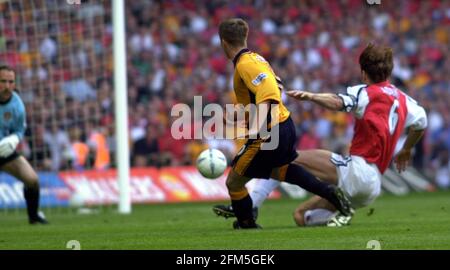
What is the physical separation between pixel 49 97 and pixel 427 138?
9.37 meters

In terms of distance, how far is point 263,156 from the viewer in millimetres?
10344

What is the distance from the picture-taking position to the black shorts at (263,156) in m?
10.3

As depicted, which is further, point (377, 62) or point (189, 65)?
point (189, 65)

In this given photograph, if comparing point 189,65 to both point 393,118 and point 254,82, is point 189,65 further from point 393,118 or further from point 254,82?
point 254,82

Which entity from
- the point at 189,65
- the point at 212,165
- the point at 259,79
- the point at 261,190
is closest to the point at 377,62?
the point at 259,79

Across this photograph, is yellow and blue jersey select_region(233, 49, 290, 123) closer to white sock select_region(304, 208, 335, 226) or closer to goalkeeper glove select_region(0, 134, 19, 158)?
white sock select_region(304, 208, 335, 226)

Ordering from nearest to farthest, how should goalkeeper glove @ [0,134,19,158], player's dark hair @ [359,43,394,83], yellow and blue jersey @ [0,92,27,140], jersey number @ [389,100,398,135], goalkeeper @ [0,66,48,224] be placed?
player's dark hair @ [359,43,394,83], jersey number @ [389,100,398,135], goalkeeper glove @ [0,134,19,158], goalkeeper @ [0,66,48,224], yellow and blue jersey @ [0,92,27,140]

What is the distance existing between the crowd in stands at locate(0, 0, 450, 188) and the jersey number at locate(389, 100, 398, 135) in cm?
881

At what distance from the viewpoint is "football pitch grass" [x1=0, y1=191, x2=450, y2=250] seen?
29.2ft

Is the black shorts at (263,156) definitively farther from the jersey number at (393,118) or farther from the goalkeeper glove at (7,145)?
the goalkeeper glove at (7,145)

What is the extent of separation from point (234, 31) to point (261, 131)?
108 centimetres

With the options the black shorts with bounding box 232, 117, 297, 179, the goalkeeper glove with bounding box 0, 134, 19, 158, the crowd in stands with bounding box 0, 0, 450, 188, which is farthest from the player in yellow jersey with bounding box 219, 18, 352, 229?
the crowd in stands with bounding box 0, 0, 450, 188

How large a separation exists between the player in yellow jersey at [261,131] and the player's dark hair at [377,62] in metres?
1.03
